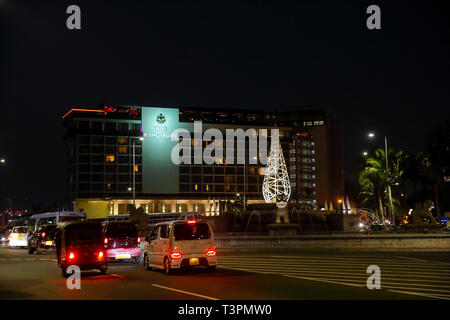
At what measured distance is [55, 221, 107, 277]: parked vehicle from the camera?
19.6m

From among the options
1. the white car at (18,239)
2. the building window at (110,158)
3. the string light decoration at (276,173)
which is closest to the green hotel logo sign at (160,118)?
the building window at (110,158)

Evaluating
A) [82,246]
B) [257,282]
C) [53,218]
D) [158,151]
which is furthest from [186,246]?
[158,151]

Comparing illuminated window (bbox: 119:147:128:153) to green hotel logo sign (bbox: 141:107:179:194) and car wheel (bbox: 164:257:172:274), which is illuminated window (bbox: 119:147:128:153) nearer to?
green hotel logo sign (bbox: 141:107:179:194)

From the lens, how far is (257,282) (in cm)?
1569

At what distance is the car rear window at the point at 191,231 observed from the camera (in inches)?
742

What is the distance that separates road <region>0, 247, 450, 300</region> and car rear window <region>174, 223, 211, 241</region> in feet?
4.20

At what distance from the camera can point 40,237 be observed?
3572 cm

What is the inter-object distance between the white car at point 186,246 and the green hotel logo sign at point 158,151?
99.1m

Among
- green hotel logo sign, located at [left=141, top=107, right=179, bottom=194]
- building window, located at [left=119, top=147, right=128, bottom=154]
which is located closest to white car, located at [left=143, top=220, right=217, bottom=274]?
green hotel logo sign, located at [left=141, top=107, right=179, bottom=194]

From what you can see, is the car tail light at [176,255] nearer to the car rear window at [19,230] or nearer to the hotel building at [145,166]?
the car rear window at [19,230]

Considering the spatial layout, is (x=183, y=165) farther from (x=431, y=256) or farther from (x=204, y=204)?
(x=431, y=256)

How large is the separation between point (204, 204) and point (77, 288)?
355 ft

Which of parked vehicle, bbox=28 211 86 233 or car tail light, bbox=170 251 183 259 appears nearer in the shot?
car tail light, bbox=170 251 183 259
